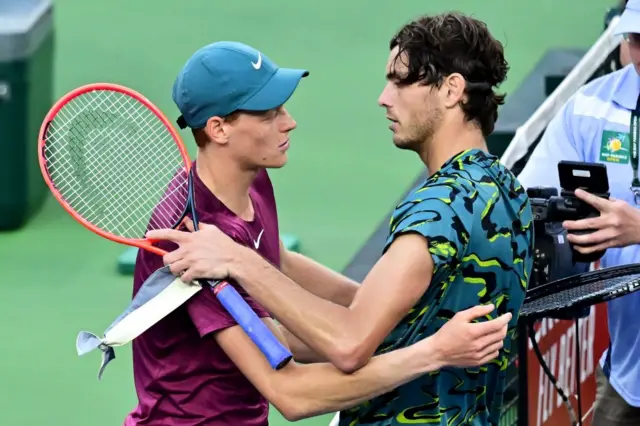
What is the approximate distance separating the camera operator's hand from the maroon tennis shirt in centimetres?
105

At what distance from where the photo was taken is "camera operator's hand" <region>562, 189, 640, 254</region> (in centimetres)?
391

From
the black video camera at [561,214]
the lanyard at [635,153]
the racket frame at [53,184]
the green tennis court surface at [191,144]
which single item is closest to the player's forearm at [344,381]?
the racket frame at [53,184]

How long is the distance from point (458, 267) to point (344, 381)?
15.2 inches

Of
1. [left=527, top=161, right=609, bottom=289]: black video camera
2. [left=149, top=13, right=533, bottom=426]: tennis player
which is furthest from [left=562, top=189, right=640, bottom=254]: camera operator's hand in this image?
[left=149, top=13, right=533, bottom=426]: tennis player

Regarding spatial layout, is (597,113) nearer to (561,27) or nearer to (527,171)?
(527,171)

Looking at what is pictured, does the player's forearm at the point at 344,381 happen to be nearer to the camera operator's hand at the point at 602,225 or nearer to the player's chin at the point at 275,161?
the player's chin at the point at 275,161

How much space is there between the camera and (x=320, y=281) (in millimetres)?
3906

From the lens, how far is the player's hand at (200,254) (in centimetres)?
317

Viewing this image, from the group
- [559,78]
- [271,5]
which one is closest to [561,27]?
[271,5]

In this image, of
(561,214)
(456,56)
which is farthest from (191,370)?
(561,214)

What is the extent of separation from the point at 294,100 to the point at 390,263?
24.2 ft

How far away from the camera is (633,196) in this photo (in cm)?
439

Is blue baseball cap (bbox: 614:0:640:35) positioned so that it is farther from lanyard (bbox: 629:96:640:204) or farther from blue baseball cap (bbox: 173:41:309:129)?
blue baseball cap (bbox: 173:41:309:129)

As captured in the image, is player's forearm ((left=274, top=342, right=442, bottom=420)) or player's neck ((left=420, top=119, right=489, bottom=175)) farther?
player's neck ((left=420, top=119, right=489, bottom=175))
